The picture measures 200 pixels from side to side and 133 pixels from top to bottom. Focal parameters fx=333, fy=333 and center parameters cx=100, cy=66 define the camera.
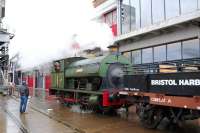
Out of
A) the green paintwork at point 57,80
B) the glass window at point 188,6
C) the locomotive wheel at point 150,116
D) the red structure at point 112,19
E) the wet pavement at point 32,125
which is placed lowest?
the wet pavement at point 32,125

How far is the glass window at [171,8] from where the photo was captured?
17.6 m

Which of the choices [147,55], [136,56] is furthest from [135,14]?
[147,55]

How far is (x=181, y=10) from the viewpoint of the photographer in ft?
56.2

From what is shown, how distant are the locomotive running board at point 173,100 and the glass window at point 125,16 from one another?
40.0 ft

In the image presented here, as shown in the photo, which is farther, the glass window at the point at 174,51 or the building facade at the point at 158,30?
the glass window at the point at 174,51

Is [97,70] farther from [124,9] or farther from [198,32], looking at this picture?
[124,9]

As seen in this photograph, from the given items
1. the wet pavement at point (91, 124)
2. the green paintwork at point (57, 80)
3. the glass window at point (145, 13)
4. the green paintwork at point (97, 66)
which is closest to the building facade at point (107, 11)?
the glass window at point (145, 13)

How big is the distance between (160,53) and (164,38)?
3.43ft

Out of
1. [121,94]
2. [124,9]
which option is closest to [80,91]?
[121,94]

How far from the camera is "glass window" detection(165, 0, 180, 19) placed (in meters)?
17.6

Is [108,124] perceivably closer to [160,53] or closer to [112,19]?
[160,53]

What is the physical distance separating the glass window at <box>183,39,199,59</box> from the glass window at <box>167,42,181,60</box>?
1.50ft

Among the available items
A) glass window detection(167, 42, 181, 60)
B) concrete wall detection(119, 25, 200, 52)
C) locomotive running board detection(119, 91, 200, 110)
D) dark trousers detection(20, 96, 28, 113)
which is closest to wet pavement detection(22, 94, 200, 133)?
locomotive running board detection(119, 91, 200, 110)

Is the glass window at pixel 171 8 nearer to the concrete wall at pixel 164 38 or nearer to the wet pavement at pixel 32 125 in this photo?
the concrete wall at pixel 164 38
